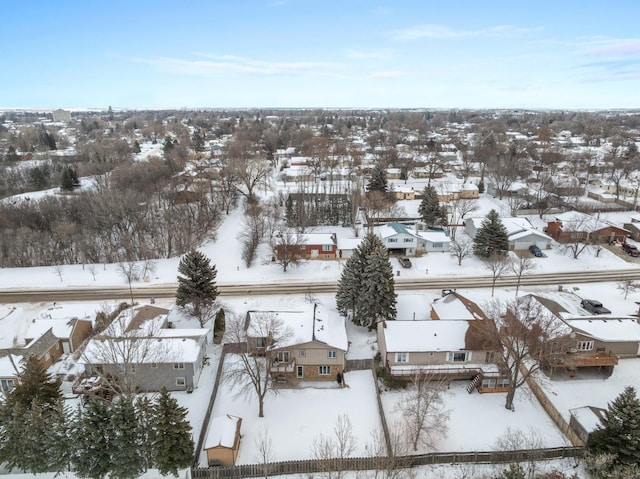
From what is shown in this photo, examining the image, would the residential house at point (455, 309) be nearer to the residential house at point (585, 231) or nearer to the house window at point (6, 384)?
the residential house at point (585, 231)

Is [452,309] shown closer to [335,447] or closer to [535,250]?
[335,447]

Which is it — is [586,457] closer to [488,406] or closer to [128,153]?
[488,406]

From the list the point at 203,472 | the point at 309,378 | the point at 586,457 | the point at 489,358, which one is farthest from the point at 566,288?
the point at 203,472

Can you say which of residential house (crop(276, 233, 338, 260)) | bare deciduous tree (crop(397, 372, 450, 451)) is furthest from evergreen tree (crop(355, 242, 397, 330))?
residential house (crop(276, 233, 338, 260))

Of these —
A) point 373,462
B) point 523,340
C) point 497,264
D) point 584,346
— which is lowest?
point 373,462

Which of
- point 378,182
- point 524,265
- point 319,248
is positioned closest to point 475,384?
point 524,265

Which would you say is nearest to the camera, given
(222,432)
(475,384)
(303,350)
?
(222,432)
